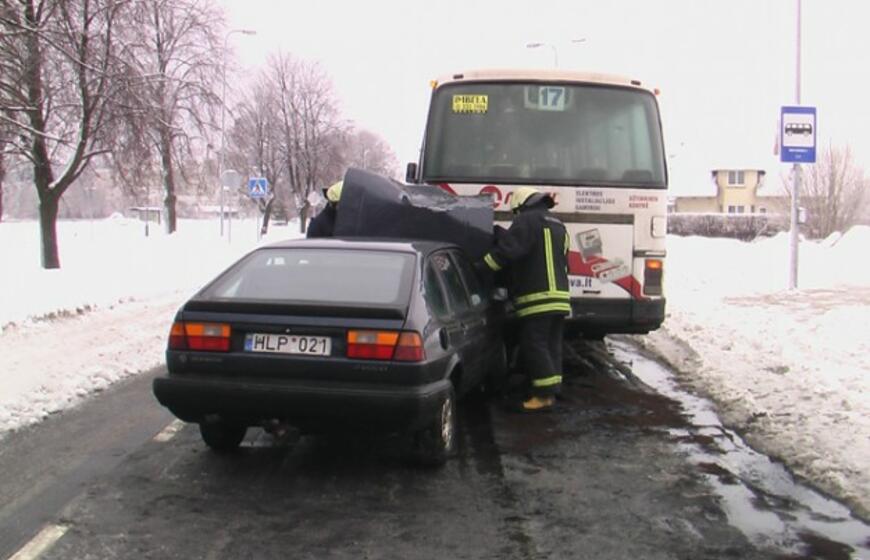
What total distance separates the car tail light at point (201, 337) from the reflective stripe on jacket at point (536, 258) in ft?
8.82

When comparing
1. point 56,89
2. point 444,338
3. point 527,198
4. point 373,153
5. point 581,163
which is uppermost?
point 373,153

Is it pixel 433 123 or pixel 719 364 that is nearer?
pixel 433 123

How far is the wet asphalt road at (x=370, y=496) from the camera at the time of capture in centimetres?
402

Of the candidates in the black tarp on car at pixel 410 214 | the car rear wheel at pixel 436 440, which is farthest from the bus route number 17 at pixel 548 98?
the car rear wheel at pixel 436 440

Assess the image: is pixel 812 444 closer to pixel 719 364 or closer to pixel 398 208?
pixel 719 364

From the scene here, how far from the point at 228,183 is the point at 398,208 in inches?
911

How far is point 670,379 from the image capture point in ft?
27.9

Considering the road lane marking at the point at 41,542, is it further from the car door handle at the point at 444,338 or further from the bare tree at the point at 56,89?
the bare tree at the point at 56,89

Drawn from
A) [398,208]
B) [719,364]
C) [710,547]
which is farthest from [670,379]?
[710,547]

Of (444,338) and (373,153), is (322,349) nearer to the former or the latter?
(444,338)

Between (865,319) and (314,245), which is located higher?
(314,245)

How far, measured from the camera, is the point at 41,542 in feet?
13.0

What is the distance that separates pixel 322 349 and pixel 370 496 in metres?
0.90

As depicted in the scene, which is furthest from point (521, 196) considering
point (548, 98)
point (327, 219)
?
point (327, 219)
